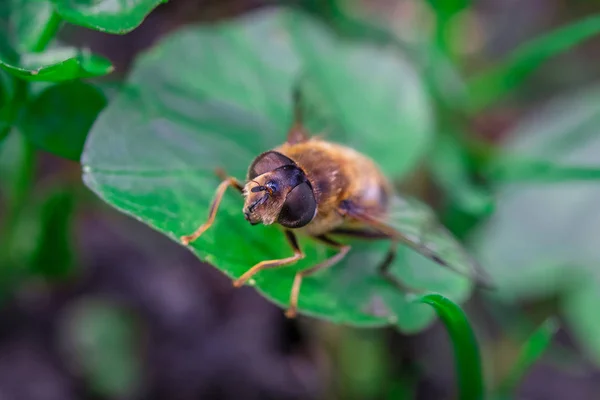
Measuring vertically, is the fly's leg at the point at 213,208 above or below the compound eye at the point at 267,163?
below

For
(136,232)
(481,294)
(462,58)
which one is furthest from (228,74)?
(462,58)

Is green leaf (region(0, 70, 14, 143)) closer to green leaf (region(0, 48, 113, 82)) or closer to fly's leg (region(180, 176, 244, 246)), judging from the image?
green leaf (region(0, 48, 113, 82))

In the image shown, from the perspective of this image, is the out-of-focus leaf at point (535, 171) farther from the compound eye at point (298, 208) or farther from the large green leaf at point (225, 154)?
the compound eye at point (298, 208)

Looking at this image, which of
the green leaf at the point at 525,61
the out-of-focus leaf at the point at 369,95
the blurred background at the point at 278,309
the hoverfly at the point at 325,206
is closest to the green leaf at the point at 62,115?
the blurred background at the point at 278,309

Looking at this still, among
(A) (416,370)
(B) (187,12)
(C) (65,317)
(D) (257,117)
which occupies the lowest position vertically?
(C) (65,317)

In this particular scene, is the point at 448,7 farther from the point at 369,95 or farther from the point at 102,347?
the point at 102,347

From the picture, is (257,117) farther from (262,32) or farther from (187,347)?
(187,347)

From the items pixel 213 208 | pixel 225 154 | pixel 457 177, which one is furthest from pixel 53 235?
pixel 457 177
